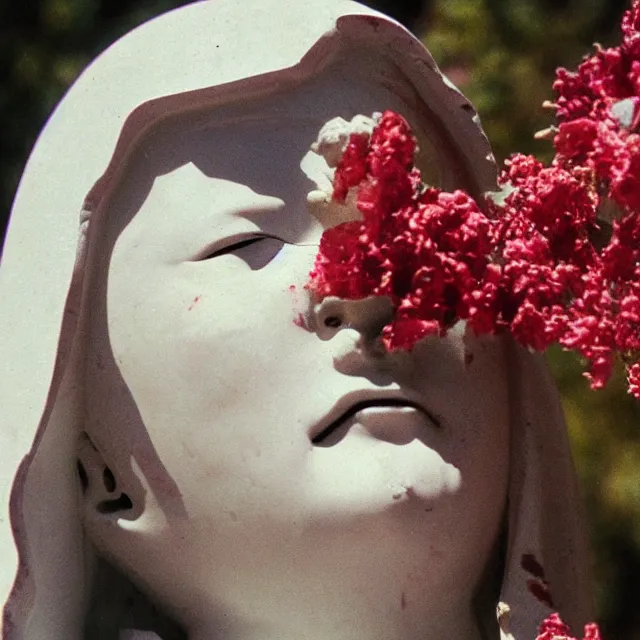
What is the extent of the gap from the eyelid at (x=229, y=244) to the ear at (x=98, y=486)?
0.18m

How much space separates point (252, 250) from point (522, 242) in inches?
9.2

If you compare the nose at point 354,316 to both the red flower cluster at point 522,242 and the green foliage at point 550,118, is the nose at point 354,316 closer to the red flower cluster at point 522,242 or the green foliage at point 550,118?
the red flower cluster at point 522,242

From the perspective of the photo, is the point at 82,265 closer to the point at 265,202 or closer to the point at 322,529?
the point at 265,202

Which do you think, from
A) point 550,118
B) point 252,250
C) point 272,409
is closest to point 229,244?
point 252,250

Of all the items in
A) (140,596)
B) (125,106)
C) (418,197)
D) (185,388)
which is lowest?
(140,596)

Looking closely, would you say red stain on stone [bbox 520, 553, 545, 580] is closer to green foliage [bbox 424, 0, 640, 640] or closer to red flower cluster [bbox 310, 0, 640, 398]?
red flower cluster [bbox 310, 0, 640, 398]

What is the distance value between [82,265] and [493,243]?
33 cm

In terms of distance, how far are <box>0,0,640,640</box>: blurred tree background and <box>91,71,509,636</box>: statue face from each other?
0.72 meters

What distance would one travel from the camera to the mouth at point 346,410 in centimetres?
135

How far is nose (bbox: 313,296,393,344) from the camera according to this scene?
4.46 ft

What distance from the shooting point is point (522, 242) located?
4.13 ft

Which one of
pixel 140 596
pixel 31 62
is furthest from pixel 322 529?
pixel 31 62

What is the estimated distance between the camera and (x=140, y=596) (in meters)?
1.47

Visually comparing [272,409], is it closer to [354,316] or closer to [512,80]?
[354,316]
